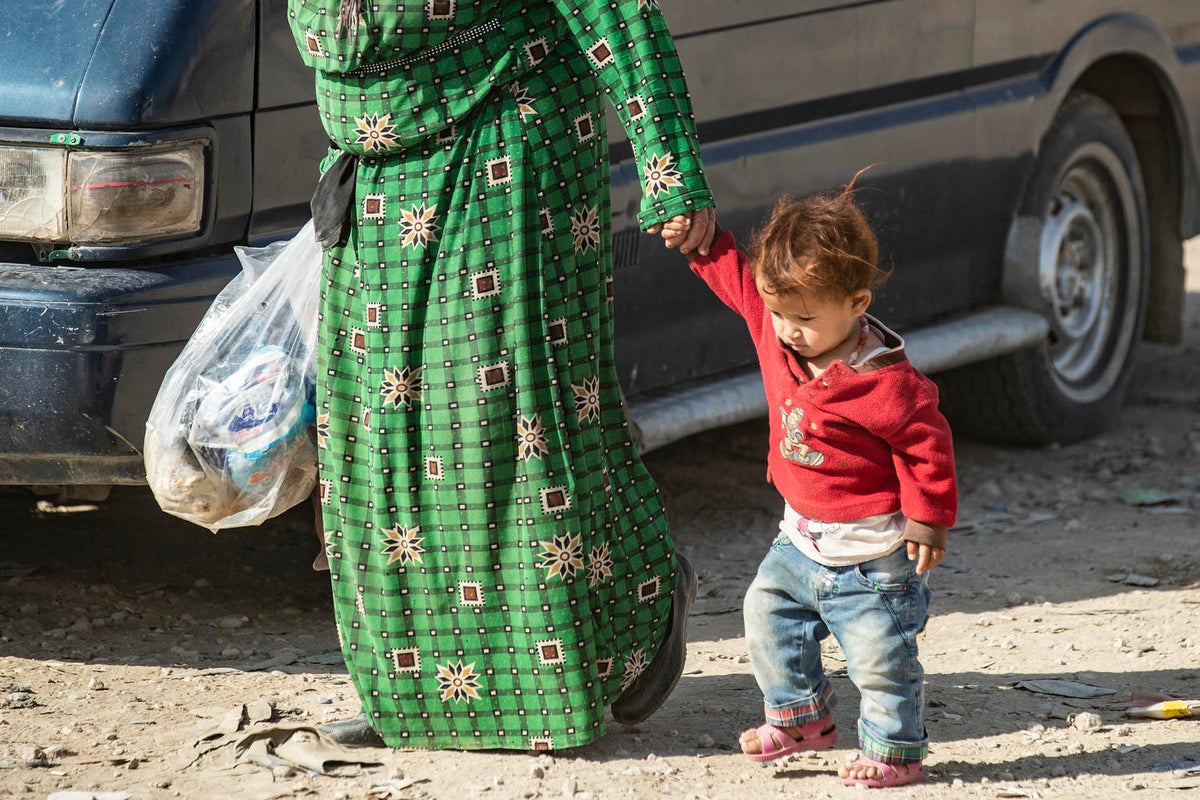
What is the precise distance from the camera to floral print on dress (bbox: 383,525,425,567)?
2730mm

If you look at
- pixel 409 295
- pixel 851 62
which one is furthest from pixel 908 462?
pixel 851 62

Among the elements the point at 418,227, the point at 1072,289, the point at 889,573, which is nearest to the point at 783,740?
the point at 889,573

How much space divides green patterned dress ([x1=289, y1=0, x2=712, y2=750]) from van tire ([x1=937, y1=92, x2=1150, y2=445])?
274 cm

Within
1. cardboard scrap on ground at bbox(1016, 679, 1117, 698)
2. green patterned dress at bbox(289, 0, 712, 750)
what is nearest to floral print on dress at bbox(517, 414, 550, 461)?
green patterned dress at bbox(289, 0, 712, 750)

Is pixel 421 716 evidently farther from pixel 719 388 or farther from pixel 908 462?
pixel 719 388

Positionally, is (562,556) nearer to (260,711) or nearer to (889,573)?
(889,573)

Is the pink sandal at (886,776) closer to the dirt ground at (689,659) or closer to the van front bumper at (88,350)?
the dirt ground at (689,659)

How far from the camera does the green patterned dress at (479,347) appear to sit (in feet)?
8.52

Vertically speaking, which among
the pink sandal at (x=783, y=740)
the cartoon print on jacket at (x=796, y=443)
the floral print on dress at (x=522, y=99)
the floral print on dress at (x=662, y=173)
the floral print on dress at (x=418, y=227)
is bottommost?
the pink sandal at (x=783, y=740)

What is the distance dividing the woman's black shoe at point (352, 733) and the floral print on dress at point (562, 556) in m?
0.51

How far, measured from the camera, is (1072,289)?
5480 millimetres

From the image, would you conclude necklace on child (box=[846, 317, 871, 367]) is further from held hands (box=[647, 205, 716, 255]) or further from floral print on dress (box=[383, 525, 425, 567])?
floral print on dress (box=[383, 525, 425, 567])

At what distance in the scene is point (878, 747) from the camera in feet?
9.00

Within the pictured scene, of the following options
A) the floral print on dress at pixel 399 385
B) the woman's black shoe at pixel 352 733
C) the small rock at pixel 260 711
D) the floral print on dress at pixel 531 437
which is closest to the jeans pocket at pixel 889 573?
the floral print on dress at pixel 531 437
